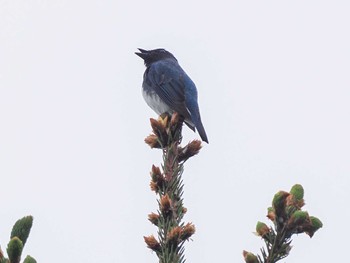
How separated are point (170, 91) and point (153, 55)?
1.63 metres

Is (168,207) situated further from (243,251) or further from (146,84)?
(146,84)

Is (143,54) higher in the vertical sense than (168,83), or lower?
higher

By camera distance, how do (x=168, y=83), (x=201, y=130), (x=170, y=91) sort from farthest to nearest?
(x=168, y=83) < (x=170, y=91) < (x=201, y=130)

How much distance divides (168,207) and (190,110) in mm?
4619

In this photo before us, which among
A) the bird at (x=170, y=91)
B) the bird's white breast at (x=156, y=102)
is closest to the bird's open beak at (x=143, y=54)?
A: the bird at (x=170, y=91)

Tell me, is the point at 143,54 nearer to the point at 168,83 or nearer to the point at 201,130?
the point at 168,83

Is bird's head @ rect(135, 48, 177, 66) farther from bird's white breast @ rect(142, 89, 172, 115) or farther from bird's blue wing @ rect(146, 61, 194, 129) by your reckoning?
bird's white breast @ rect(142, 89, 172, 115)

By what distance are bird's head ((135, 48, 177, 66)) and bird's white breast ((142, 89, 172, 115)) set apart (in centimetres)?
116

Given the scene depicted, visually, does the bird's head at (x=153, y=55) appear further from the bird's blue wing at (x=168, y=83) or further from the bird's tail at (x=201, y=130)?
the bird's tail at (x=201, y=130)

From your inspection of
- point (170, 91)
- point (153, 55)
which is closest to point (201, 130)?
point (170, 91)

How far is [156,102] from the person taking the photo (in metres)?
8.23

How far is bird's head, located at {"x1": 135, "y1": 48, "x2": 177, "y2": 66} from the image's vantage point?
959 centimetres

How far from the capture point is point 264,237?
8.95 feet

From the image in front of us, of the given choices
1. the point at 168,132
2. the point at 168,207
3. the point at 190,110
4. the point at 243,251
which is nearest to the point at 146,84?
the point at 190,110
